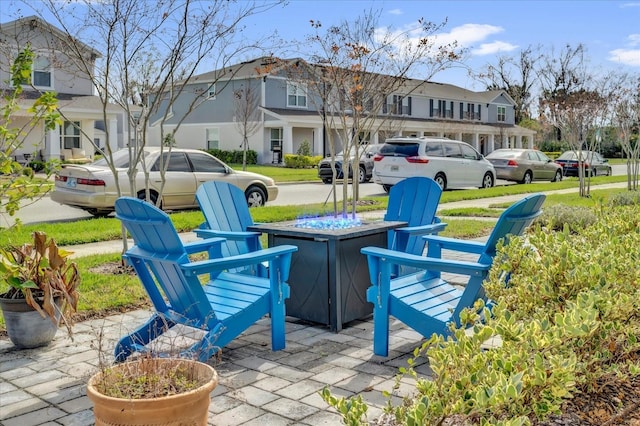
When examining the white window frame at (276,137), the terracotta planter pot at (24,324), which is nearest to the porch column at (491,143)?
the white window frame at (276,137)

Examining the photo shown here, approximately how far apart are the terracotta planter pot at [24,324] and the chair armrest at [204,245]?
104 cm

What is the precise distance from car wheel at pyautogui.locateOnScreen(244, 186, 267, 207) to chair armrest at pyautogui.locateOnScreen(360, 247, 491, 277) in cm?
1088

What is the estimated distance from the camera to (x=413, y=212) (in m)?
6.54

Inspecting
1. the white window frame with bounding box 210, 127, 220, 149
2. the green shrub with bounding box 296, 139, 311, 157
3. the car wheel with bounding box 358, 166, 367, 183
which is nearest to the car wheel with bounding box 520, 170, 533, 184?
the car wheel with bounding box 358, 166, 367, 183

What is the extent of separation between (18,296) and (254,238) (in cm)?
191

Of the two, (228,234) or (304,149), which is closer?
(228,234)

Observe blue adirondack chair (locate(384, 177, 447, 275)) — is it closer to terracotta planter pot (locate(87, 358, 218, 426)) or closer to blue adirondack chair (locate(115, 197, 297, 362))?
blue adirondack chair (locate(115, 197, 297, 362))

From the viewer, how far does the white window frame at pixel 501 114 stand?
5728 cm

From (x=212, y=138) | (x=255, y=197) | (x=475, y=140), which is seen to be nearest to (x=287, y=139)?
(x=212, y=138)

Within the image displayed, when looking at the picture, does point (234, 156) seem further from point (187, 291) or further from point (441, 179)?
point (187, 291)

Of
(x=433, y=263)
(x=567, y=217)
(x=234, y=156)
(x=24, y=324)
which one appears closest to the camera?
(x=433, y=263)

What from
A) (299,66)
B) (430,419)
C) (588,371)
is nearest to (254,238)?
(588,371)

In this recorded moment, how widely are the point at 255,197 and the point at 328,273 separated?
34.5 feet

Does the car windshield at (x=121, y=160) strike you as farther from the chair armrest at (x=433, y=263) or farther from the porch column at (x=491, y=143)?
the porch column at (x=491, y=143)
